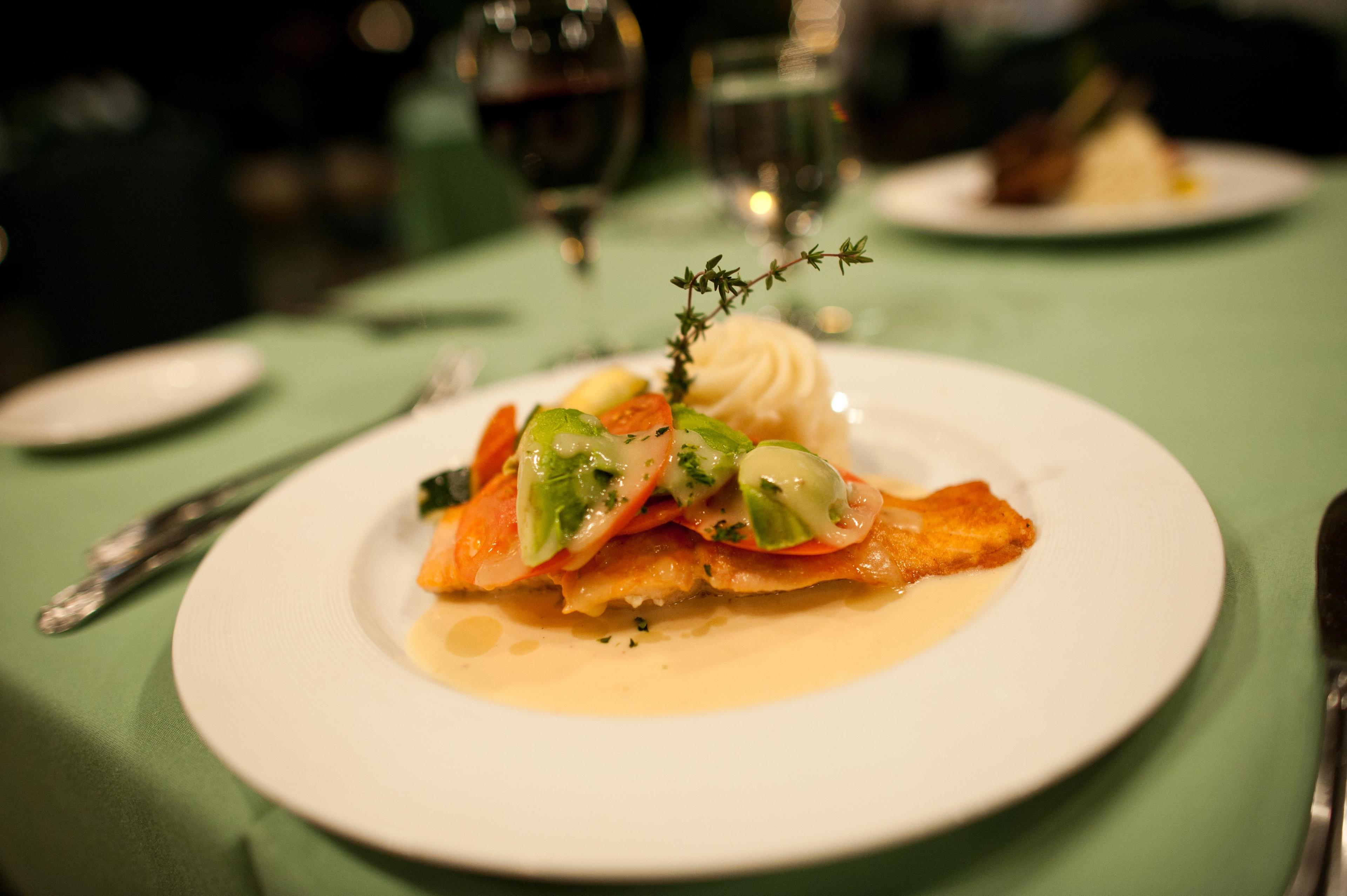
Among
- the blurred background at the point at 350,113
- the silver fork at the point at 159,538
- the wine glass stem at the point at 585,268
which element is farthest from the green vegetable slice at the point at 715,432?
the blurred background at the point at 350,113

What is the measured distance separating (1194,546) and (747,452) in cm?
44

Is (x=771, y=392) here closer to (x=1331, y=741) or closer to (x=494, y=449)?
(x=494, y=449)

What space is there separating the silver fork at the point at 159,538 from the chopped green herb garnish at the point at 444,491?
304mm

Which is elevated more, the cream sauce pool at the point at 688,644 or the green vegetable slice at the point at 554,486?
the green vegetable slice at the point at 554,486

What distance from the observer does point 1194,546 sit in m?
0.76

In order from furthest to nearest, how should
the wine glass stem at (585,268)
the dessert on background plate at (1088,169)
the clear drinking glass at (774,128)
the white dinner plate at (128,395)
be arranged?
1. the dessert on background plate at (1088,169)
2. the wine glass stem at (585,268)
3. the clear drinking glass at (774,128)
4. the white dinner plate at (128,395)

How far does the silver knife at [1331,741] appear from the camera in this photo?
1.69ft

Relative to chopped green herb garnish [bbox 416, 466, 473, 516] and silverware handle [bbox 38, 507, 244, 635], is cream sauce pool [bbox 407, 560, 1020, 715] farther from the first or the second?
silverware handle [bbox 38, 507, 244, 635]

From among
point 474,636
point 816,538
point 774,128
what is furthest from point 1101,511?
point 774,128

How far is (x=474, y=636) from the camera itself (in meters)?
0.93

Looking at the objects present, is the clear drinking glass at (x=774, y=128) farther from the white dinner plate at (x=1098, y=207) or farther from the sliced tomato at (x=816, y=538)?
the sliced tomato at (x=816, y=538)

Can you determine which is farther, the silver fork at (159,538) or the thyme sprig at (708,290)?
the silver fork at (159,538)

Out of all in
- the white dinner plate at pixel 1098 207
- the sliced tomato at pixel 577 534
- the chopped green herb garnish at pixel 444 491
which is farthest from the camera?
the white dinner plate at pixel 1098 207

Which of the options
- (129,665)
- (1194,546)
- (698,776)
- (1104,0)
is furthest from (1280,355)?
(1104,0)
